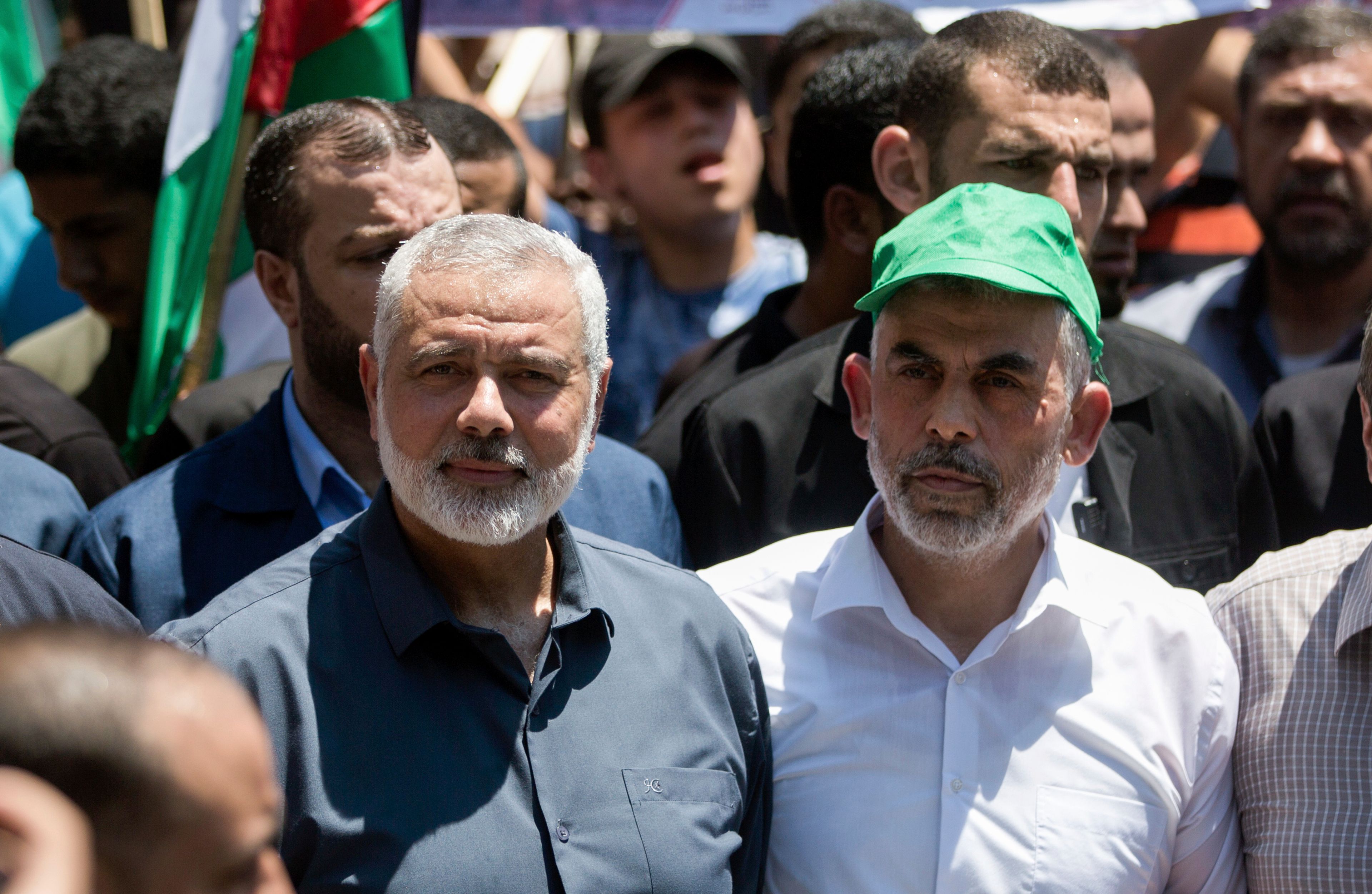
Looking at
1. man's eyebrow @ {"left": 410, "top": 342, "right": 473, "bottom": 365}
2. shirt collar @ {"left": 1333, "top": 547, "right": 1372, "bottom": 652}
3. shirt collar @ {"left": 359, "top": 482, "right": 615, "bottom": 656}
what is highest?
man's eyebrow @ {"left": 410, "top": 342, "right": 473, "bottom": 365}

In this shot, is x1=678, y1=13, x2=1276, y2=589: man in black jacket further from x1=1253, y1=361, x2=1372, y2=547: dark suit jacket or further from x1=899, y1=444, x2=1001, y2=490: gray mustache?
x1=899, y1=444, x2=1001, y2=490: gray mustache

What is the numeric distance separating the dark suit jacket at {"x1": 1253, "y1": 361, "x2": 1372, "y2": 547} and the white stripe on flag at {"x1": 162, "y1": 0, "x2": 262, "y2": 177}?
9.51ft

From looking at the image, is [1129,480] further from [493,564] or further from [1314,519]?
[493,564]

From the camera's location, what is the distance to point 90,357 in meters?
4.38

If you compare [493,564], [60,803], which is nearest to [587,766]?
[493,564]

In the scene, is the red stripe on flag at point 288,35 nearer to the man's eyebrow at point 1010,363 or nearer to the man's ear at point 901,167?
the man's ear at point 901,167

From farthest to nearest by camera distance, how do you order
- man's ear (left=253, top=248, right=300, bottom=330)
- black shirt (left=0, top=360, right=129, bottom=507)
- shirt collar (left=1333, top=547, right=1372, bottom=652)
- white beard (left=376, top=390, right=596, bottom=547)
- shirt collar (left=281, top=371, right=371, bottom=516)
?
1. man's ear (left=253, top=248, right=300, bottom=330)
2. black shirt (left=0, top=360, right=129, bottom=507)
3. shirt collar (left=281, top=371, right=371, bottom=516)
4. shirt collar (left=1333, top=547, right=1372, bottom=652)
5. white beard (left=376, top=390, right=596, bottom=547)

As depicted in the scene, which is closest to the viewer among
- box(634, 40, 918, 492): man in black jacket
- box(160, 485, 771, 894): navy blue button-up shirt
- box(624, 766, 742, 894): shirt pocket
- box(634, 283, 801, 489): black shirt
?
box(160, 485, 771, 894): navy blue button-up shirt

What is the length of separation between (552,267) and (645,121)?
110 inches

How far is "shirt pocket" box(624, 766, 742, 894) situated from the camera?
85.2 inches

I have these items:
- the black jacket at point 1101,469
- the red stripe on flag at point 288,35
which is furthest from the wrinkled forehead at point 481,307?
the red stripe on flag at point 288,35

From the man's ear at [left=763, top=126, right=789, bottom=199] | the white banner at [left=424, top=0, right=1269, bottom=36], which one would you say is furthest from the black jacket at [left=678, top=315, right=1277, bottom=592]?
the white banner at [left=424, top=0, right=1269, bottom=36]

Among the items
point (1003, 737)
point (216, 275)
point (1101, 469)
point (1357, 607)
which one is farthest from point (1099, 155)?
point (216, 275)

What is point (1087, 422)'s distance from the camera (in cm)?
271
